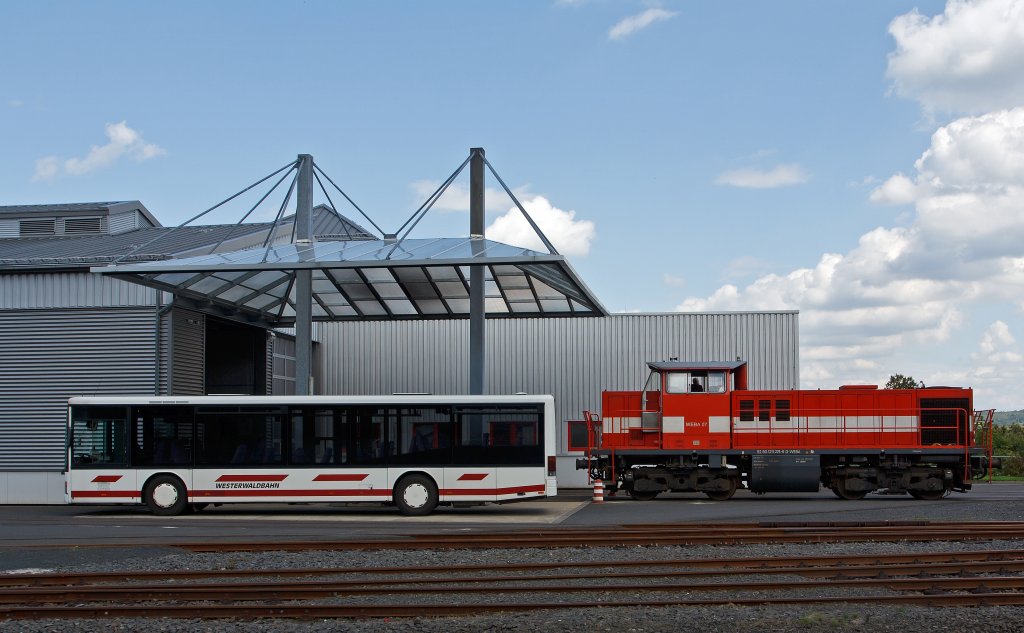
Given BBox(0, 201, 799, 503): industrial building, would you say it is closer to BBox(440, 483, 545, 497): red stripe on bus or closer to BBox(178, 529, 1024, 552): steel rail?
BBox(440, 483, 545, 497): red stripe on bus

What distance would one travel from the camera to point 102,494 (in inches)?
857

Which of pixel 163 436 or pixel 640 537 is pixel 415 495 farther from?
pixel 640 537

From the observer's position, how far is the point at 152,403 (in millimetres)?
21828

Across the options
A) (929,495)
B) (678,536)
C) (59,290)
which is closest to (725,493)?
(929,495)

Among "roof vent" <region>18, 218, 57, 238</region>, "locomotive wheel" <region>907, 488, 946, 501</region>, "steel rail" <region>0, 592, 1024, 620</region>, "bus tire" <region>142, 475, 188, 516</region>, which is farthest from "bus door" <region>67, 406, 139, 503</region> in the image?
"roof vent" <region>18, 218, 57, 238</region>

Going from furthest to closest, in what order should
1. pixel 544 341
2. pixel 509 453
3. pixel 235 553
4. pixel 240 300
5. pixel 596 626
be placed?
A: 1. pixel 544 341
2. pixel 240 300
3. pixel 509 453
4. pixel 235 553
5. pixel 596 626

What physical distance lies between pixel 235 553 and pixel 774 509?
40.8ft

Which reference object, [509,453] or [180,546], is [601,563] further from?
[509,453]

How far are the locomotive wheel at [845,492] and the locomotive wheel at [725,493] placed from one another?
2.54 m

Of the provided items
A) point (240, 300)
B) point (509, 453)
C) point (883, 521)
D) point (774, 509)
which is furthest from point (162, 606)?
point (240, 300)

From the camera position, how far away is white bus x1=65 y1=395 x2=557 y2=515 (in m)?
21.6

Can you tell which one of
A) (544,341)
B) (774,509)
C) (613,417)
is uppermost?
(544,341)

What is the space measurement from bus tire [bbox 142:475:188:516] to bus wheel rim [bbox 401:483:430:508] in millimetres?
4653

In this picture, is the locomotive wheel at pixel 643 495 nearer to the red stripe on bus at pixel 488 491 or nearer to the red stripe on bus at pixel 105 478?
the red stripe on bus at pixel 488 491
